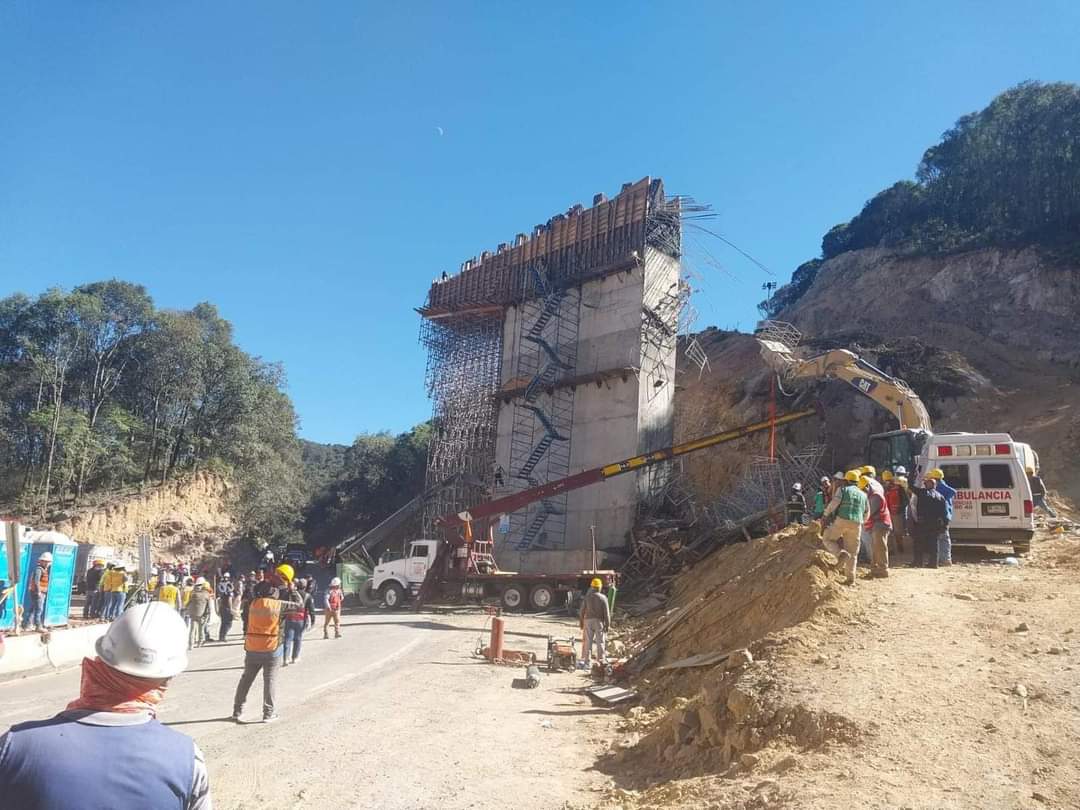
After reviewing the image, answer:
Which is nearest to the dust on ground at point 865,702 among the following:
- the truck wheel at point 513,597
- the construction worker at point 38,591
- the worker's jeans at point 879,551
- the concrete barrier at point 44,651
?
the worker's jeans at point 879,551

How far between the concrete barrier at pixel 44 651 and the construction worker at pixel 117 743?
37.0ft

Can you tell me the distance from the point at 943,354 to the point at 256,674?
1292 inches

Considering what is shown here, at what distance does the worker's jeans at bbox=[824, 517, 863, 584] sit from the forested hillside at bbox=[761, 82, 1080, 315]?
3757cm

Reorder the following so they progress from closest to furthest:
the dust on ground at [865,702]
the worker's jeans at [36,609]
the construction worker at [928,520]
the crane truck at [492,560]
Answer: the dust on ground at [865,702], the construction worker at [928,520], the worker's jeans at [36,609], the crane truck at [492,560]

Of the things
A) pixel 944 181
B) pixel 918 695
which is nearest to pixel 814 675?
pixel 918 695

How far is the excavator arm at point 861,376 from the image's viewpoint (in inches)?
733

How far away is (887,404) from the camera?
19109 millimetres

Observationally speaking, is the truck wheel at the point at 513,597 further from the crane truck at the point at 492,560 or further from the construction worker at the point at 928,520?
the construction worker at the point at 928,520

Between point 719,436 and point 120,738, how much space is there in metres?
22.4

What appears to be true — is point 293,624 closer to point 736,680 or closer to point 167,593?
point 167,593

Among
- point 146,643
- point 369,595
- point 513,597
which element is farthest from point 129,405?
point 146,643

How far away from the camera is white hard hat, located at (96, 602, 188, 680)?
2318mm

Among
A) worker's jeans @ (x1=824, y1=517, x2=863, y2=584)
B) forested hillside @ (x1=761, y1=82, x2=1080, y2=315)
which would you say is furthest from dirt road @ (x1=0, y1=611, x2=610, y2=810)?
forested hillside @ (x1=761, y1=82, x2=1080, y2=315)

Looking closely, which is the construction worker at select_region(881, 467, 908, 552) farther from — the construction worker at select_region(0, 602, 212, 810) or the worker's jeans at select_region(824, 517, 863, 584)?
the construction worker at select_region(0, 602, 212, 810)
